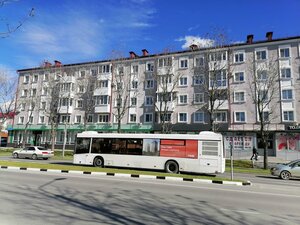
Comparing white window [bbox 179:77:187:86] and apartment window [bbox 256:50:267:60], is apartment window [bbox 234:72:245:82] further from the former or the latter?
white window [bbox 179:77:187:86]

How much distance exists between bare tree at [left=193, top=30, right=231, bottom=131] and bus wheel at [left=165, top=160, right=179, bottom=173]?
1169 centimetres

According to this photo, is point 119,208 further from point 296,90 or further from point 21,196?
point 296,90

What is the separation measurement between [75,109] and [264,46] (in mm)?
34017

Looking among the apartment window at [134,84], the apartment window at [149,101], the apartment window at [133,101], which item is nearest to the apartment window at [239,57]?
the apartment window at [149,101]

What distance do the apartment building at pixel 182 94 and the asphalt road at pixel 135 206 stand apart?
21.2 m

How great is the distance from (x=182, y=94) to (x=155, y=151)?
2436 centimetres

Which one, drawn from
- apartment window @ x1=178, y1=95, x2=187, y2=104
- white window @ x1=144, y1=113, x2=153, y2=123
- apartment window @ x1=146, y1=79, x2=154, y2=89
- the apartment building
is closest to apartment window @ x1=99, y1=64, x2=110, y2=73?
the apartment building

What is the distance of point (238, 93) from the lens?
39469 millimetres

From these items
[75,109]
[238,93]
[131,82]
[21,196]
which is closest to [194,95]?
[238,93]

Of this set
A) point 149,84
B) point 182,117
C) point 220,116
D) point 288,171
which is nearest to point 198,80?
point 182,117

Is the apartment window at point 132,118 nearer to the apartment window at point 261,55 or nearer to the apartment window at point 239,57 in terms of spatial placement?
the apartment window at point 239,57

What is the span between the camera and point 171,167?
1903cm

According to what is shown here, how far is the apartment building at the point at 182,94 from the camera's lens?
1393 inches

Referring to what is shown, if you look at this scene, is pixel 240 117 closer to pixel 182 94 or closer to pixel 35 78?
pixel 182 94
